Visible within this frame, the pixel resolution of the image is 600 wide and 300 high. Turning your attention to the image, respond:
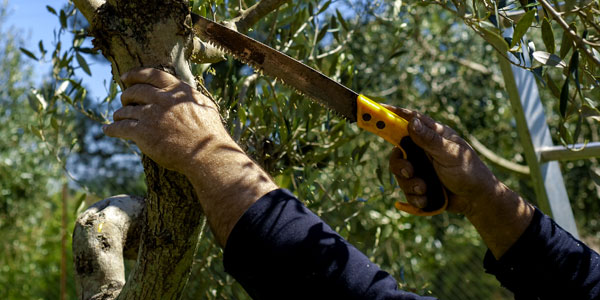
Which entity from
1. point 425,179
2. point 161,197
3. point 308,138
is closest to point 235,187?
point 161,197

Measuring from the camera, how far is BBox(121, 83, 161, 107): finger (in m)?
1.31

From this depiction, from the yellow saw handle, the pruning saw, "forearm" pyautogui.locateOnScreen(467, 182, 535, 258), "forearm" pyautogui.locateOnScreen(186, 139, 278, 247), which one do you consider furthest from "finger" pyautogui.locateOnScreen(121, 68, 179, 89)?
"forearm" pyautogui.locateOnScreen(467, 182, 535, 258)

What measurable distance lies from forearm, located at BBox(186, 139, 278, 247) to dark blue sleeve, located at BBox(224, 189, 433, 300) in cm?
3

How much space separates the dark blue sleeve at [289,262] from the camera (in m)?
1.14

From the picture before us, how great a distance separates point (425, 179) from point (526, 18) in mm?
478

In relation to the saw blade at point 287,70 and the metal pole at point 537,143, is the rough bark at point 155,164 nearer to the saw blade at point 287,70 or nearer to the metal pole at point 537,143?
the saw blade at point 287,70

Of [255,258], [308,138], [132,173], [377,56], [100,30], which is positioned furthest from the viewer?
[132,173]

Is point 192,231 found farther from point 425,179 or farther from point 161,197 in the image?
point 425,179

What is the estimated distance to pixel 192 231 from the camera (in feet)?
5.09

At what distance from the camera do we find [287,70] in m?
1.73

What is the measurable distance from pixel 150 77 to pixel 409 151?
72cm

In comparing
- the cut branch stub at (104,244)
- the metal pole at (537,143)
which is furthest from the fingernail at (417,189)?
the metal pole at (537,143)

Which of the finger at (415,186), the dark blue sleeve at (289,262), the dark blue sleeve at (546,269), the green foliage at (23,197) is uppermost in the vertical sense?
the dark blue sleeve at (289,262)

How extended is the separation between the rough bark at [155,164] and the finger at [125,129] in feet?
0.48
